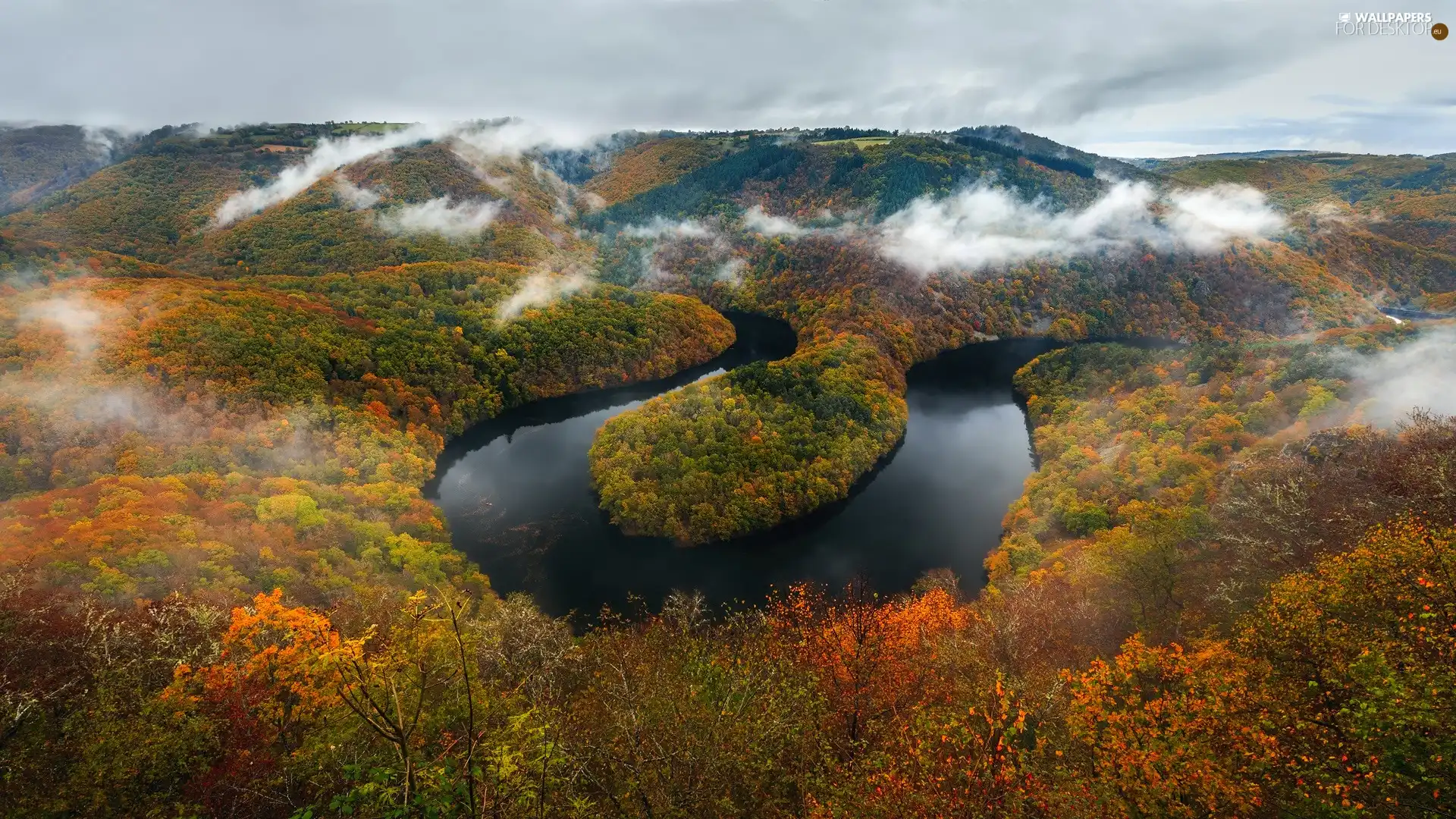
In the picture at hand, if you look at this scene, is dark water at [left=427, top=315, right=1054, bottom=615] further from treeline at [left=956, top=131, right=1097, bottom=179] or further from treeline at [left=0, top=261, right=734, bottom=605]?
treeline at [left=956, top=131, right=1097, bottom=179]

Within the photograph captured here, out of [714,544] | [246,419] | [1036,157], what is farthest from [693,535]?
[1036,157]

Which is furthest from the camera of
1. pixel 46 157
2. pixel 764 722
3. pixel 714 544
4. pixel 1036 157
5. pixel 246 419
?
pixel 1036 157

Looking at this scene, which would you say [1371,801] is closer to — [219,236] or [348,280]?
[348,280]

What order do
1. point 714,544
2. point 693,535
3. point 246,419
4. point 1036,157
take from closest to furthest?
point 693,535 → point 714,544 → point 246,419 → point 1036,157

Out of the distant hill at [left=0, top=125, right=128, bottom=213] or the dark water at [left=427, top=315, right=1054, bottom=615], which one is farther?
the distant hill at [left=0, top=125, right=128, bottom=213]

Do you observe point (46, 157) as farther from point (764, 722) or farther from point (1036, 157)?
point (1036, 157)

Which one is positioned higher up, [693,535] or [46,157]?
[46,157]

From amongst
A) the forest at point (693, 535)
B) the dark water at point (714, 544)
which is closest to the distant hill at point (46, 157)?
the forest at point (693, 535)

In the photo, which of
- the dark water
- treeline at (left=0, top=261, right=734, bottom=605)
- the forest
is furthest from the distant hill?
the dark water
